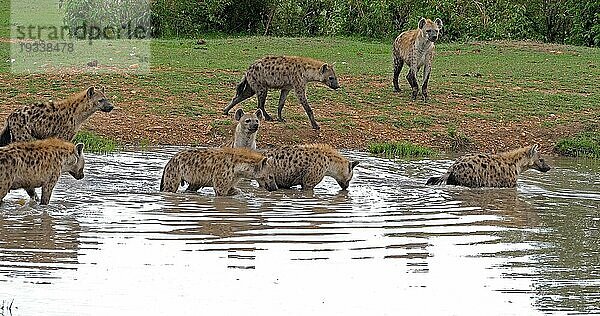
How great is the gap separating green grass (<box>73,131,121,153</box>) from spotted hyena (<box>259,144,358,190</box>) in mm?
2284

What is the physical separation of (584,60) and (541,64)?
99cm

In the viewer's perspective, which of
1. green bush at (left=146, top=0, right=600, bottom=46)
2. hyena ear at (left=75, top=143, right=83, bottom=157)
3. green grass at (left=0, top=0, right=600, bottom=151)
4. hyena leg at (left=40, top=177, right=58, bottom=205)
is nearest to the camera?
hyena leg at (left=40, top=177, right=58, bottom=205)

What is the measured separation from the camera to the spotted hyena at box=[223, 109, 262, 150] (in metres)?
9.27

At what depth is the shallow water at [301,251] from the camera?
15.8ft

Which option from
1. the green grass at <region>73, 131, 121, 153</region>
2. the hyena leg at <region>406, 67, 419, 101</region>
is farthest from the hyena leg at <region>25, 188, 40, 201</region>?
the hyena leg at <region>406, 67, 419, 101</region>

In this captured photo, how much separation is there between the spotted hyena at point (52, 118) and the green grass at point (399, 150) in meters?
2.79

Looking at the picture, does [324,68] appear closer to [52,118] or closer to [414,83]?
[414,83]

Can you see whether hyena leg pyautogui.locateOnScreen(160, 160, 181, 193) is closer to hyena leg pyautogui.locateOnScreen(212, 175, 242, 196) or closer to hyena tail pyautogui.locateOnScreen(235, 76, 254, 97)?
hyena leg pyautogui.locateOnScreen(212, 175, 242, 196)

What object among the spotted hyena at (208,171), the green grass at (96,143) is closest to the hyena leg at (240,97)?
the green grass at (96,143)

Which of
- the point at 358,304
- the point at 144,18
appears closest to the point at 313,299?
the point at 358,304

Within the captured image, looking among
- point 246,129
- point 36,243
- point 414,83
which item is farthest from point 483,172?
point 414,83

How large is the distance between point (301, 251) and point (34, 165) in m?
2.21

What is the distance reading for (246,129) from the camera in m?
9.32

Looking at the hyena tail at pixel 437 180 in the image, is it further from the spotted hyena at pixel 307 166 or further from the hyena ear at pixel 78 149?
the hyena ear at pixel 78 149
